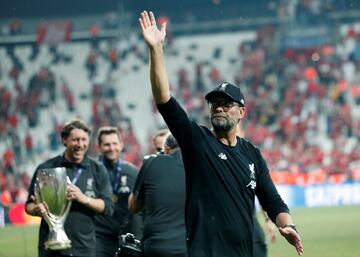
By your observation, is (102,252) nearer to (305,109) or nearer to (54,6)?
(305,109)

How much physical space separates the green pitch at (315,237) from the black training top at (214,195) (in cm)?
→ 997

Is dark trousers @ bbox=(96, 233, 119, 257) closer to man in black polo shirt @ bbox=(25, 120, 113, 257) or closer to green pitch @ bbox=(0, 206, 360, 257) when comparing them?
man in black polo shirt @ bbox=(25, 120, 113, 257)

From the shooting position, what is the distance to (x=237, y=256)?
228 inches

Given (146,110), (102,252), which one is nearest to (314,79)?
(146,110)

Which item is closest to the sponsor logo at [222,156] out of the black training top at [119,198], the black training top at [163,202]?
the black training top at [163,202]

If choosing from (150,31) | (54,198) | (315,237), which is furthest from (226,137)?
(315,237)

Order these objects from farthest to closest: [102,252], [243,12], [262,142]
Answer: [243,12], [262,142], [102,252]

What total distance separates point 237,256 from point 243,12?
3377 centimetres

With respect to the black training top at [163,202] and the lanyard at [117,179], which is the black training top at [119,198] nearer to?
the lanyard at [117,179]

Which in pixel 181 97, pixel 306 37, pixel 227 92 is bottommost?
pixel 227 92

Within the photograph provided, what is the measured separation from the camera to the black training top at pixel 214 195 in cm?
575

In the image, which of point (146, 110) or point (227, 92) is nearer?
point (227, 92)

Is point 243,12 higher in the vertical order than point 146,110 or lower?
higher

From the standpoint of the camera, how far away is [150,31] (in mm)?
5582
